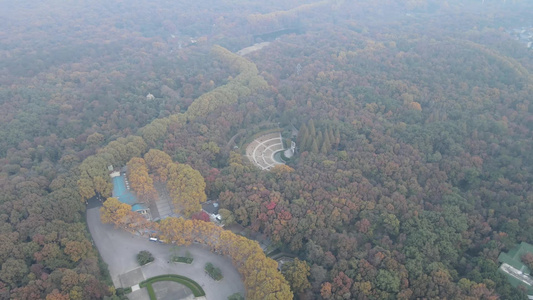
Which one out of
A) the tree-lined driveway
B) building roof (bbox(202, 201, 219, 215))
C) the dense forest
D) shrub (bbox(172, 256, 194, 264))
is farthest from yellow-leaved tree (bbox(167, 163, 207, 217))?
shrub (bbox(172, 256, 194, 264))

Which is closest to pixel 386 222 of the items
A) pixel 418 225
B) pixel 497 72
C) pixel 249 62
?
pixel 418 225

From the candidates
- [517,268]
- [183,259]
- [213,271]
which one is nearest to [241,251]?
[213,271]

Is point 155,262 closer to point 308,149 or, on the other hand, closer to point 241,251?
point 241,251

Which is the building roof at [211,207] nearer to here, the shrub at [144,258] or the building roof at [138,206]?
the building roof at [138,206]

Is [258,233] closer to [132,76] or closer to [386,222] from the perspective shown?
[386,222]

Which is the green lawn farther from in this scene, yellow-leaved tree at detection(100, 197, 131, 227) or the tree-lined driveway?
yellow-leaved tree at detection(100, 197, 131, 227)

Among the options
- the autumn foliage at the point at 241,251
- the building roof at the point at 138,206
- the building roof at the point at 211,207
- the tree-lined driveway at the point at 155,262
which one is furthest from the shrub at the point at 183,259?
the building roof at the point at 138,206
